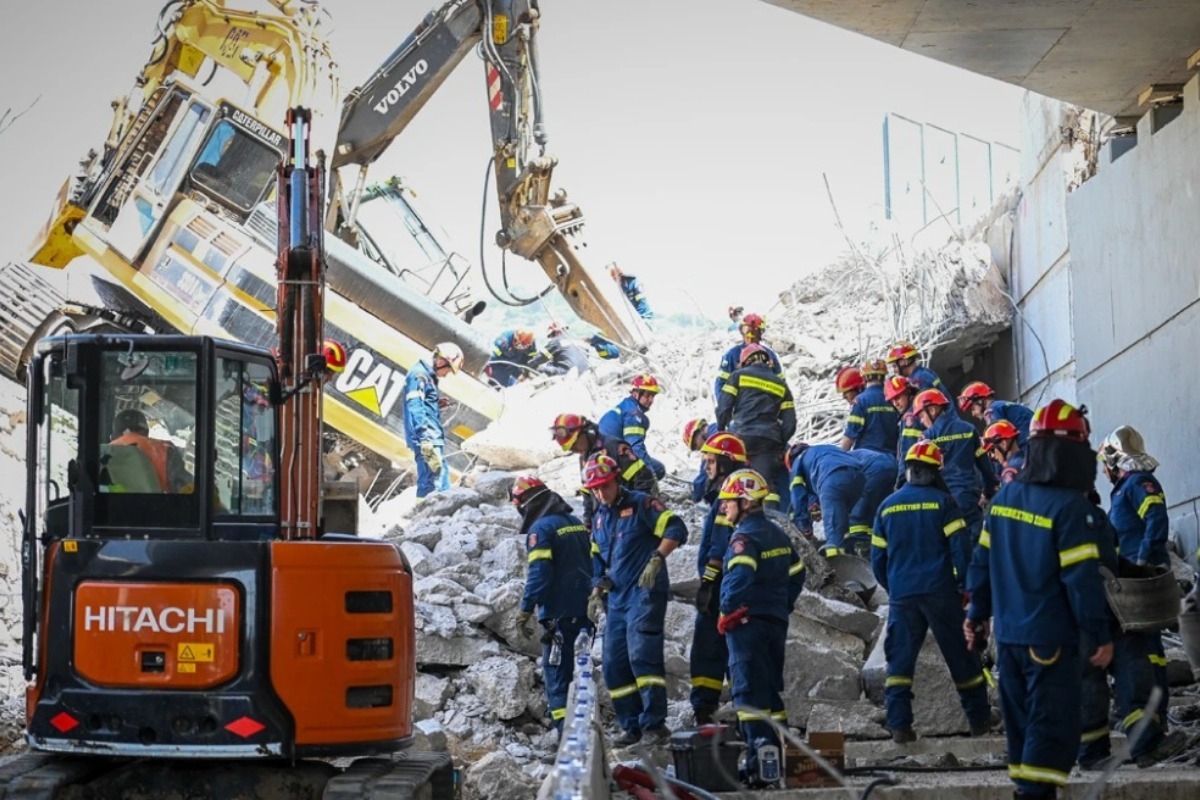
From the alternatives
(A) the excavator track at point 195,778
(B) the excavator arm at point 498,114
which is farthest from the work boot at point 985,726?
(B) the excavator arm at point 498,114

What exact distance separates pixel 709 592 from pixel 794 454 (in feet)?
10.2

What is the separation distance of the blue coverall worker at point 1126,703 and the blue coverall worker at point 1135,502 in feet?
2.65

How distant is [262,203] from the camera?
682 inches

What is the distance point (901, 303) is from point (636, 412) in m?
5.16

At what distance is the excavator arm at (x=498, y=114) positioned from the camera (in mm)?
18000

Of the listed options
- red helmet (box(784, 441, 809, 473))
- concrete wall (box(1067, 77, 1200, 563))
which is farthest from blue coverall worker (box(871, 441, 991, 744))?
red helmet (box(784, 441, 809, 473))

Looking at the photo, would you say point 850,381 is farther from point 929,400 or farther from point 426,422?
point 426,422

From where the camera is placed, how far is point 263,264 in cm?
1697

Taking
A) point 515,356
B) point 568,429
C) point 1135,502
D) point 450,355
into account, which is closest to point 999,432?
point 1135,502

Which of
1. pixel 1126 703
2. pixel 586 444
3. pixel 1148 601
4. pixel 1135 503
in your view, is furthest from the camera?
pixel 586 444

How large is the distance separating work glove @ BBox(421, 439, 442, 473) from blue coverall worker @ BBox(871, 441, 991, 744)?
283 inches

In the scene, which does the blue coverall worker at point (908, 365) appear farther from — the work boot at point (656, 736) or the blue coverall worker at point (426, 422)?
the blue coverall worker at point (426, 422)

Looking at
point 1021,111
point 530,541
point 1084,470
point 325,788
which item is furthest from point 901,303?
point 325,788

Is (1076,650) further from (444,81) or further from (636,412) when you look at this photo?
(444,81)
